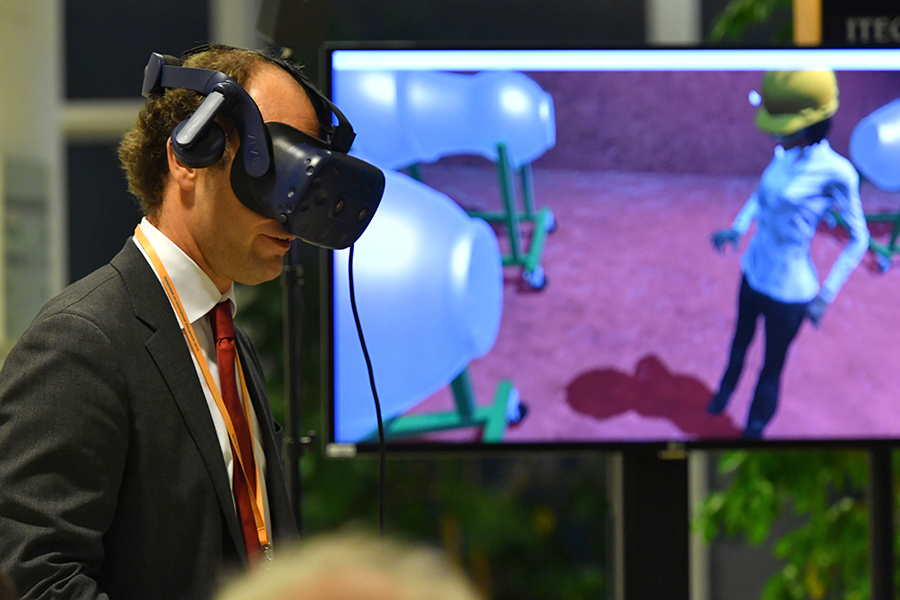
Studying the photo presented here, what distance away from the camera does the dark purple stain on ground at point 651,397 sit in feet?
5.95

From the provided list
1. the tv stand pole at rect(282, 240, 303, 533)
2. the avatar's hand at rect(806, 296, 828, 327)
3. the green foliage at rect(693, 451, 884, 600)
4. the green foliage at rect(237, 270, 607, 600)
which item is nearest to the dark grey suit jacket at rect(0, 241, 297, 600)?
the tv stand pole at rect(282, 240, 303, 533)

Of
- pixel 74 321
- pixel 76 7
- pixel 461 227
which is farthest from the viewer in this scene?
pixel 76 7

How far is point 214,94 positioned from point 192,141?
0.07 meters

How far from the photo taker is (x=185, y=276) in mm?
1218

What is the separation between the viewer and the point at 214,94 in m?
1.15

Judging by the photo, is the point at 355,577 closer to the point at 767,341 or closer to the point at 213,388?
the point at 213,388

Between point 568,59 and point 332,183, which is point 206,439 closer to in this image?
point 332,183

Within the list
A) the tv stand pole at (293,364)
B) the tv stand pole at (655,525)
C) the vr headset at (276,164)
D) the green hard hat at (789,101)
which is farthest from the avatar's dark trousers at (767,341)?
the vr headset at (276,164)

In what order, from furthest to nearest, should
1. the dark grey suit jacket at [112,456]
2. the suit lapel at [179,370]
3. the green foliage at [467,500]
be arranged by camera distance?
the green foliage at [467,500]
the suit lapel at [179,370]
the dark grey suit jacket at [112,456]

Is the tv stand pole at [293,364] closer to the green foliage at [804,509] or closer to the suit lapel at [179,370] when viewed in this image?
the suit lapel at [179,370]

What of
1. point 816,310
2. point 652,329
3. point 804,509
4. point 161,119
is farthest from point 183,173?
point 804,509

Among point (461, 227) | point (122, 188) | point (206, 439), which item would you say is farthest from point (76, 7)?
point (206, 439)

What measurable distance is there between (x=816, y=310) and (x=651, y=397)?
375mm

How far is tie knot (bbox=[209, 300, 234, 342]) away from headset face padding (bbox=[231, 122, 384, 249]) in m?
0.16
